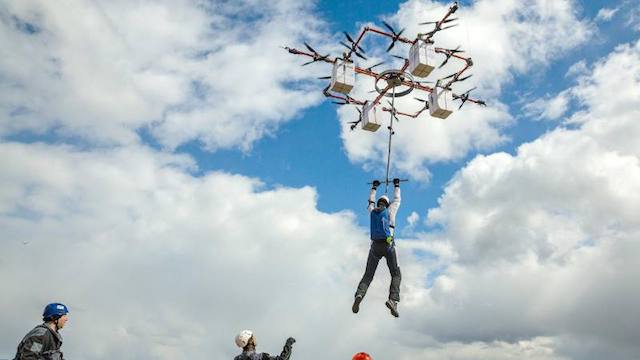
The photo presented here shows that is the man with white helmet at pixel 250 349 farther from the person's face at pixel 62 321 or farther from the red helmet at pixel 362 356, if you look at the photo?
the person's face at pixel 62 321

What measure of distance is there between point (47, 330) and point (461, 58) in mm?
19203

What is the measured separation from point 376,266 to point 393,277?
0.70 meters

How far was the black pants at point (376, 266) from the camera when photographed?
56.4 ft

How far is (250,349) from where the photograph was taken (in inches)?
455

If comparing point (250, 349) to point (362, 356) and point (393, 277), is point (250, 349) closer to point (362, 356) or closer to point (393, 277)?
point (362, 356)

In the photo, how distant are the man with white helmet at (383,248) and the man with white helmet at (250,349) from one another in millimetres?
5842

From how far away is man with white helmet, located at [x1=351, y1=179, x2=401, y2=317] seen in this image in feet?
56.0

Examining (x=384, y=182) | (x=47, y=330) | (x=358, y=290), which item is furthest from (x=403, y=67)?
(x=47, y=330)

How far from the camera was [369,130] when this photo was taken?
23906 mm

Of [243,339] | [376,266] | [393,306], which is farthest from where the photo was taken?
[376,266]

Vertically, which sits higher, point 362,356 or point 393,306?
point 393,306

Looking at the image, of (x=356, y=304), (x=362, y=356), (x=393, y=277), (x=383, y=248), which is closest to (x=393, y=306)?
(x=393, y=277)

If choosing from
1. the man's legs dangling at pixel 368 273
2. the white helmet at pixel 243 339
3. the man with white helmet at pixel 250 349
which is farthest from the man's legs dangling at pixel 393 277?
the white helmet at pixel 243 339

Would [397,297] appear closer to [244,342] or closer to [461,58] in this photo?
[244,342]
